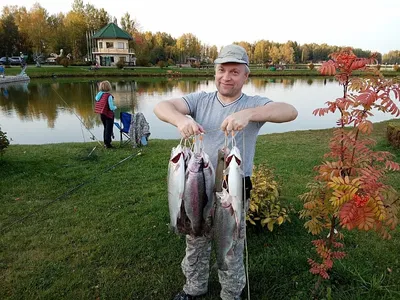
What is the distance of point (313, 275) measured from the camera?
365cm

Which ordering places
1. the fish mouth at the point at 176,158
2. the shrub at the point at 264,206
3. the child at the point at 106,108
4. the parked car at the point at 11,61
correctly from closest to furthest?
the fish mouth at the point at 176,158 → the shrub at the point at 264,206 → the child at the point at 106,108 → the parked car at the point at 11,61

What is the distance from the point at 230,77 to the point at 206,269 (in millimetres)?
2019

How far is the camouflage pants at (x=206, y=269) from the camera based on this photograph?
9.57ft

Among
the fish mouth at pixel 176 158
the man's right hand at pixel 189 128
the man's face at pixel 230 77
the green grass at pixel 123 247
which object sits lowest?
the green grass at pixel 123 247

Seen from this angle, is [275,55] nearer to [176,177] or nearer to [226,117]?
[226,117]

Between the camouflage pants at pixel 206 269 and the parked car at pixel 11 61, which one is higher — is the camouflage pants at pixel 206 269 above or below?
below

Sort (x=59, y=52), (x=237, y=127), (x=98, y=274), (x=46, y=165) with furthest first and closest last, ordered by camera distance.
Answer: (x=59, y=52), (x=46, y=165), (x=98, y=274), (x=237, y=127)

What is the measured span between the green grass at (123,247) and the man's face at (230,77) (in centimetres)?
228

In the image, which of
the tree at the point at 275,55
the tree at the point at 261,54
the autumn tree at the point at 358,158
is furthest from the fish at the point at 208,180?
the tree at the point at 261,54

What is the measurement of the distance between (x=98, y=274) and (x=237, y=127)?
2.76 meters

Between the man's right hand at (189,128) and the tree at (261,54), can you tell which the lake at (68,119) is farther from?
the tree at (261,54)

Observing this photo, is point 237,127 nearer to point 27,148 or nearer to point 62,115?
point 27,148

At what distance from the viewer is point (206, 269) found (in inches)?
129

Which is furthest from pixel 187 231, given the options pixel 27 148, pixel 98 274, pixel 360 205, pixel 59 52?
pixel 59 52
